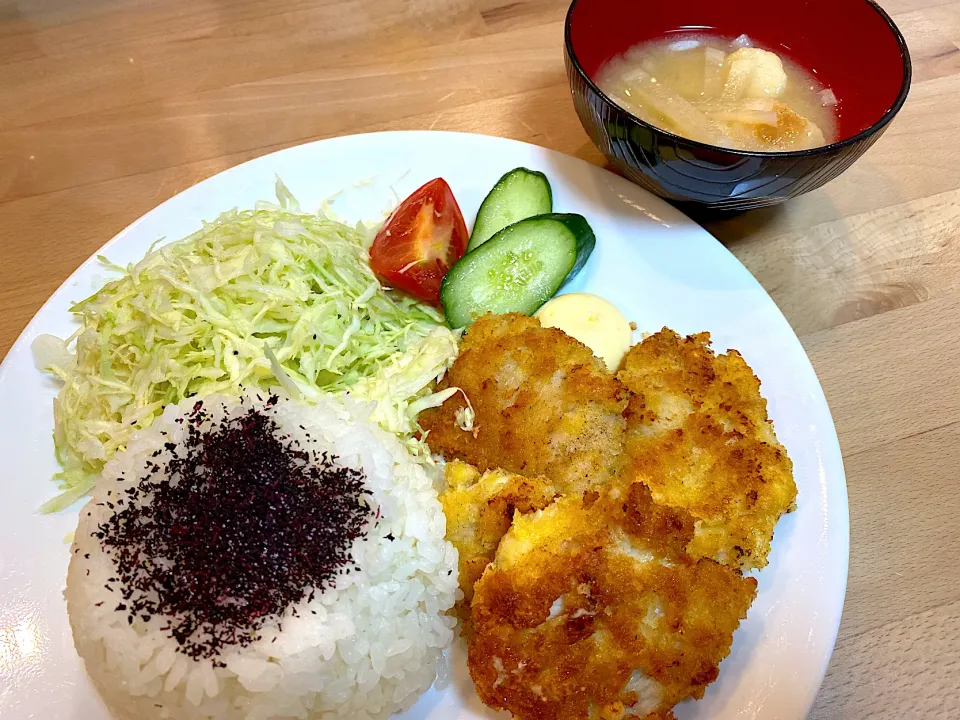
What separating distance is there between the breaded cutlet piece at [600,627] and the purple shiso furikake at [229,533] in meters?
0.43

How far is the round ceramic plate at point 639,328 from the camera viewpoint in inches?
65.5

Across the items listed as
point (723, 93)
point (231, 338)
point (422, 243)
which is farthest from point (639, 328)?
point (231, 338)

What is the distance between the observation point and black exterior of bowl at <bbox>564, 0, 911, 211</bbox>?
2080 mm

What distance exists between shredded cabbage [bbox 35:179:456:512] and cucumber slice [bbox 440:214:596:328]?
128 millimetres

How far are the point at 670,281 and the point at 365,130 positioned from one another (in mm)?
1624

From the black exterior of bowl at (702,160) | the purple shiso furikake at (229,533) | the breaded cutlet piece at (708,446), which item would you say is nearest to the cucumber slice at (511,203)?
the black exterior of bowl at (702,160)

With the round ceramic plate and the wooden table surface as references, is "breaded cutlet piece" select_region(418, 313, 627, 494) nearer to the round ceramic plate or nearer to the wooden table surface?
the round ceramic plate

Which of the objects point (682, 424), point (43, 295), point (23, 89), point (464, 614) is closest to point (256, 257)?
point (43, 295)

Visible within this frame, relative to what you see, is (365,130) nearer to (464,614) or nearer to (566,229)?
(566,229)

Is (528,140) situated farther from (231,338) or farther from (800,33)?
(231,338)

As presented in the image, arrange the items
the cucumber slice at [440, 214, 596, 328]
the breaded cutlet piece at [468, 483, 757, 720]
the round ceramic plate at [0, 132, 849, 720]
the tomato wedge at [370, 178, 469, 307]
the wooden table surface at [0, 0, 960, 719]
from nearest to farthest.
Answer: the breaded cutlet piece at [468, 483, 757, 720], the round ceramic plate at [0, 132, 849, 720], the wooden table surface at [0, 0, 960, 719], the cucumber slice at [440, 214, 596, 328], the tomato wedge at [370, 178, 469, 307]

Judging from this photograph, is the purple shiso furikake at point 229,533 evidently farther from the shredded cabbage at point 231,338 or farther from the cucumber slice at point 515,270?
the cucumber slice at point 515,270

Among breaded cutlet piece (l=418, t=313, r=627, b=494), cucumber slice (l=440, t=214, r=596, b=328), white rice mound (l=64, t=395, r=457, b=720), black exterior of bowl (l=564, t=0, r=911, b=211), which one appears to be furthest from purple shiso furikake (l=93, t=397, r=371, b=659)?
black exterior of bowl (l=564, t=0, r=911, b=211)

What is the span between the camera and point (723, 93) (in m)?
A: 2.51
